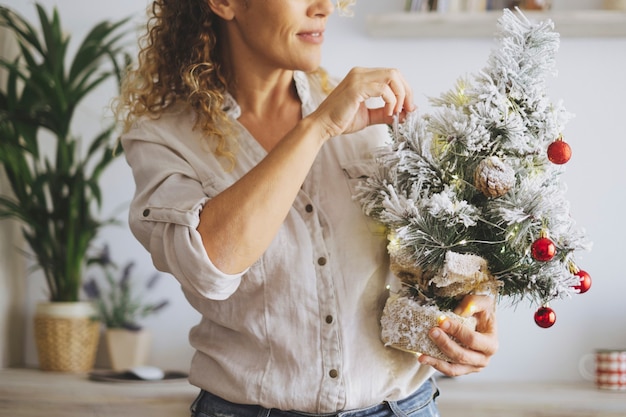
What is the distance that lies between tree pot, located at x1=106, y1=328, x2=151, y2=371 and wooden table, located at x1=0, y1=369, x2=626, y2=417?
8.8 inches

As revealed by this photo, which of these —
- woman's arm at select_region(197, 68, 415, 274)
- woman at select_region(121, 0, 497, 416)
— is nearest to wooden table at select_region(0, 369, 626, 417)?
woman at select_region(121, 0, 497, 416)

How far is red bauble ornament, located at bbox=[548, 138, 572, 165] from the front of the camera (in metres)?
1.02

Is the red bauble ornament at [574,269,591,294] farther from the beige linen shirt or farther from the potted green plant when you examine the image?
the potted green plant

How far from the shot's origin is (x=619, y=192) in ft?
7.76

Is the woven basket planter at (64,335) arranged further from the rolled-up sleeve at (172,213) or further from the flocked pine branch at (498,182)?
the flocked pine branch at (498,182)

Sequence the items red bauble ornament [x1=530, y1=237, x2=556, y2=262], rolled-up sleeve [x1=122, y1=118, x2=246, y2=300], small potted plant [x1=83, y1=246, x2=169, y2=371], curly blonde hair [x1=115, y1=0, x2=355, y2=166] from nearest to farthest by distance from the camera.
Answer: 1. red bauble ornament [x1=530, y1=237, x2=556, y2=262]
2. rolled-up sleeve [x1=122, y1=118, x2=246, y2=300]
3. curly blonde hair [x1=115, y1=0, x2=355, y2=166]
4. small potted plant [x1=83, y1=246, x2=169, y2=371]

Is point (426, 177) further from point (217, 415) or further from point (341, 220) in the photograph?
point (217, 415)

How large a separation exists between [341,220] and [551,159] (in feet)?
1.11

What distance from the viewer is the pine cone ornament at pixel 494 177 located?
3.31 ft

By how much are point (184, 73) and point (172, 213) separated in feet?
0.99

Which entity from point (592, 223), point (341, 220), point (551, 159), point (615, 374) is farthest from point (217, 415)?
point (592, 223)

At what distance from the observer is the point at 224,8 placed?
1290mm

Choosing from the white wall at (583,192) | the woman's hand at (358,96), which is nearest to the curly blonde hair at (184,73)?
the woman's hand at (358,96)

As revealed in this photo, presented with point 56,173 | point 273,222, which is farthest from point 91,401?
point 273,222
